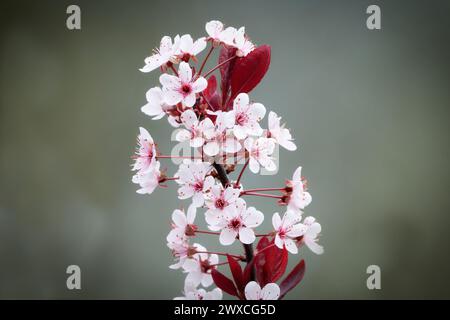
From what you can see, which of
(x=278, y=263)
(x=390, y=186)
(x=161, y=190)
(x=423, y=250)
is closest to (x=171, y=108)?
(x=278, y=263)

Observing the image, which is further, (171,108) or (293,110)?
(293,110)

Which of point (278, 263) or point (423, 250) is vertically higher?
point (278, 263)

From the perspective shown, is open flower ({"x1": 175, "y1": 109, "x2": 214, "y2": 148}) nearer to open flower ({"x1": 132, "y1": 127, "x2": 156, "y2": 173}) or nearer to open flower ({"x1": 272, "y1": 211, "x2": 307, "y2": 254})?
open flower ({"x1": 132, "y1": 127, "x2": 156, "y2": 173})

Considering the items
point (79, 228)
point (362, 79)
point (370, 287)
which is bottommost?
point (370, 287)

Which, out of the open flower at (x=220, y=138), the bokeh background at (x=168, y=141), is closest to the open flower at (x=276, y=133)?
the open flower at (x=220, y=138)

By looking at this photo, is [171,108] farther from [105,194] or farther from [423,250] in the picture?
[423,250]

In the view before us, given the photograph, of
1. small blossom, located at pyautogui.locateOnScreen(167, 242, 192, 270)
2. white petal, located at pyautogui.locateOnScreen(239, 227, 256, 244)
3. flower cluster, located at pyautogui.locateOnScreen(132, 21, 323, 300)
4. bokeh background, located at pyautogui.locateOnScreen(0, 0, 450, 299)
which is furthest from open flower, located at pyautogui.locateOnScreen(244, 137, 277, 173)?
bokeh background, located at pyautogui.locateOnScreen(0, 0, 450, 299)

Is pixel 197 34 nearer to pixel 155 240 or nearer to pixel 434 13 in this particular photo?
pixel 155 240
